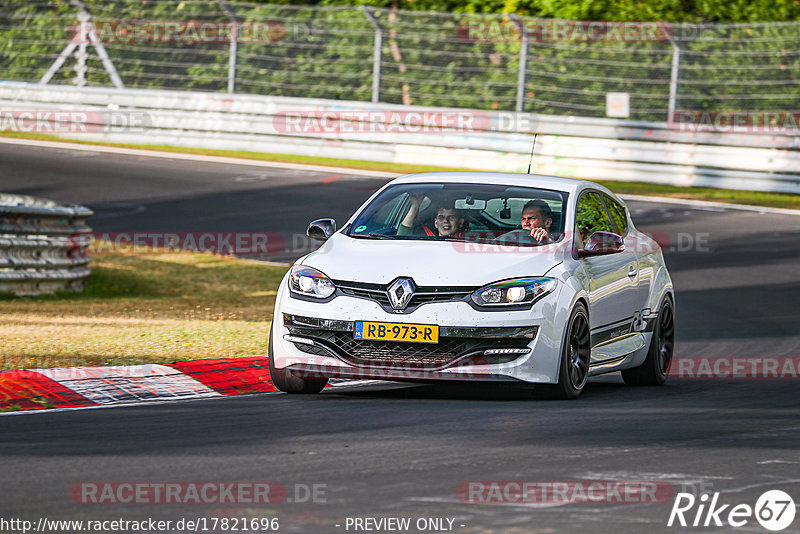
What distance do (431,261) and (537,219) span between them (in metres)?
1.15

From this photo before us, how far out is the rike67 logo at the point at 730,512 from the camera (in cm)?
567

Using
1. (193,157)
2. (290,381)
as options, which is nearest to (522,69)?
(193,157)

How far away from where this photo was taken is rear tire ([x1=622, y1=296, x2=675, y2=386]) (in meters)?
10.7

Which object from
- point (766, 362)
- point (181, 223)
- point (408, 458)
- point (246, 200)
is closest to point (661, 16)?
point (246, 200)

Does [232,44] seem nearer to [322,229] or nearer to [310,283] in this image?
[322,229]

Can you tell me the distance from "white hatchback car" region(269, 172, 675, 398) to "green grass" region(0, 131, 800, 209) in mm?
14043

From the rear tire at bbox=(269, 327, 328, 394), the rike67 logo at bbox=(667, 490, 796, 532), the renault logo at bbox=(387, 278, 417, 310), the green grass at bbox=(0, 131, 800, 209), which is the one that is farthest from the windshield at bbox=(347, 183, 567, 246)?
the green grass at bbox=(0, 131, 800, 209)

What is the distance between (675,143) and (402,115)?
5.18 meters

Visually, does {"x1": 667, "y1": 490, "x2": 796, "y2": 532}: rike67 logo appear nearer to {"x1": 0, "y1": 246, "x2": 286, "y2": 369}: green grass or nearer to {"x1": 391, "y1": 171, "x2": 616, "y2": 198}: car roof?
{"x1": 391, "y1": 171, "x2": 616, "y2": 198}: car roof

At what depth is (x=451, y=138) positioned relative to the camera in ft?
85.3

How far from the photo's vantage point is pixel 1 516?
546 centimetres

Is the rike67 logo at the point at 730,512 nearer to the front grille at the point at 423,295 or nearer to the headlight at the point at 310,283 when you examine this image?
the front grille at the point at 423,295

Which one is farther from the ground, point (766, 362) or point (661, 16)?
point (661, 16)

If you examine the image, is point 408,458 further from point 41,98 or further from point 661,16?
point 661,16
